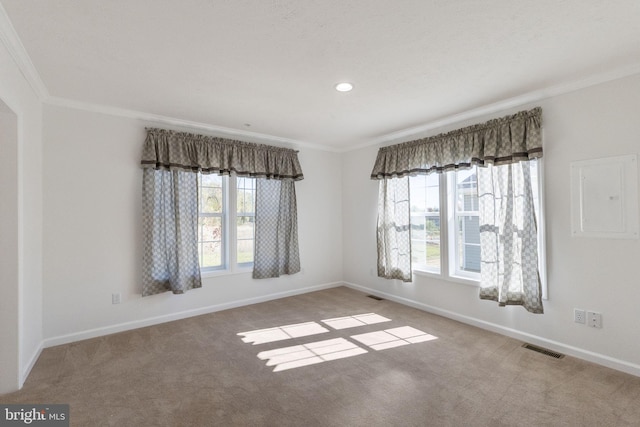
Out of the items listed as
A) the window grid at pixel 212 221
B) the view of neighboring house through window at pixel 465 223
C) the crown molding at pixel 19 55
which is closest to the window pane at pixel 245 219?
the window grid at pixel 212 221

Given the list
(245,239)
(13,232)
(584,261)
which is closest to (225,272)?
(245,239)

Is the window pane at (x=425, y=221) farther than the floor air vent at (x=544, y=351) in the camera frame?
Yes

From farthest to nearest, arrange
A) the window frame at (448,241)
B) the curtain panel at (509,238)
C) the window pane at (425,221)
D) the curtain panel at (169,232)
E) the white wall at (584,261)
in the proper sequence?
the window pane at (425,221) < the window frame at (448,241) < the curtain panel at (169,232) < the curtain panel at (509,238) < the white wall at (584,261)

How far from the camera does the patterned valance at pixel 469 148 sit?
3.05 m

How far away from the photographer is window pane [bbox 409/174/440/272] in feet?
13.4

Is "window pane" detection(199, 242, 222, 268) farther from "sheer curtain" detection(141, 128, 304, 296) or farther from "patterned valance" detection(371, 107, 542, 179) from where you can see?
"patterned valance" detection(371, 107, 542, 179)

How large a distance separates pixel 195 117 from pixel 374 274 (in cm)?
358

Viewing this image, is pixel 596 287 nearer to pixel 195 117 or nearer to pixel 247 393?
pixel 247 393

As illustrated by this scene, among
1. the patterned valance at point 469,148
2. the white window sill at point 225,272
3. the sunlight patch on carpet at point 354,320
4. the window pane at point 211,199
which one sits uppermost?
the patterned valance at point 469,148

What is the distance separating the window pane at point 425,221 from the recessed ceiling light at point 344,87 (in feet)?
6.24

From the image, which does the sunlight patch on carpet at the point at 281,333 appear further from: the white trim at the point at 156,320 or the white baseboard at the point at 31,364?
the white baseboard at the point at 31,364

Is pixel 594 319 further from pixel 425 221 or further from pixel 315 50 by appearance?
pixel 315 50

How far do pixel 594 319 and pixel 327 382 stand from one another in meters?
2.49

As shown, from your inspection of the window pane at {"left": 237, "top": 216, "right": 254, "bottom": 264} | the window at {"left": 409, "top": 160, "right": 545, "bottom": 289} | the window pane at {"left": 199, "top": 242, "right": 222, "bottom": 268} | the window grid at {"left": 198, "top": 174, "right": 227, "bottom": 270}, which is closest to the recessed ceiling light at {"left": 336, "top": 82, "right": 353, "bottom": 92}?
the window at {"left": 409, "top": 160, "right": 545, "bottom": 289}
